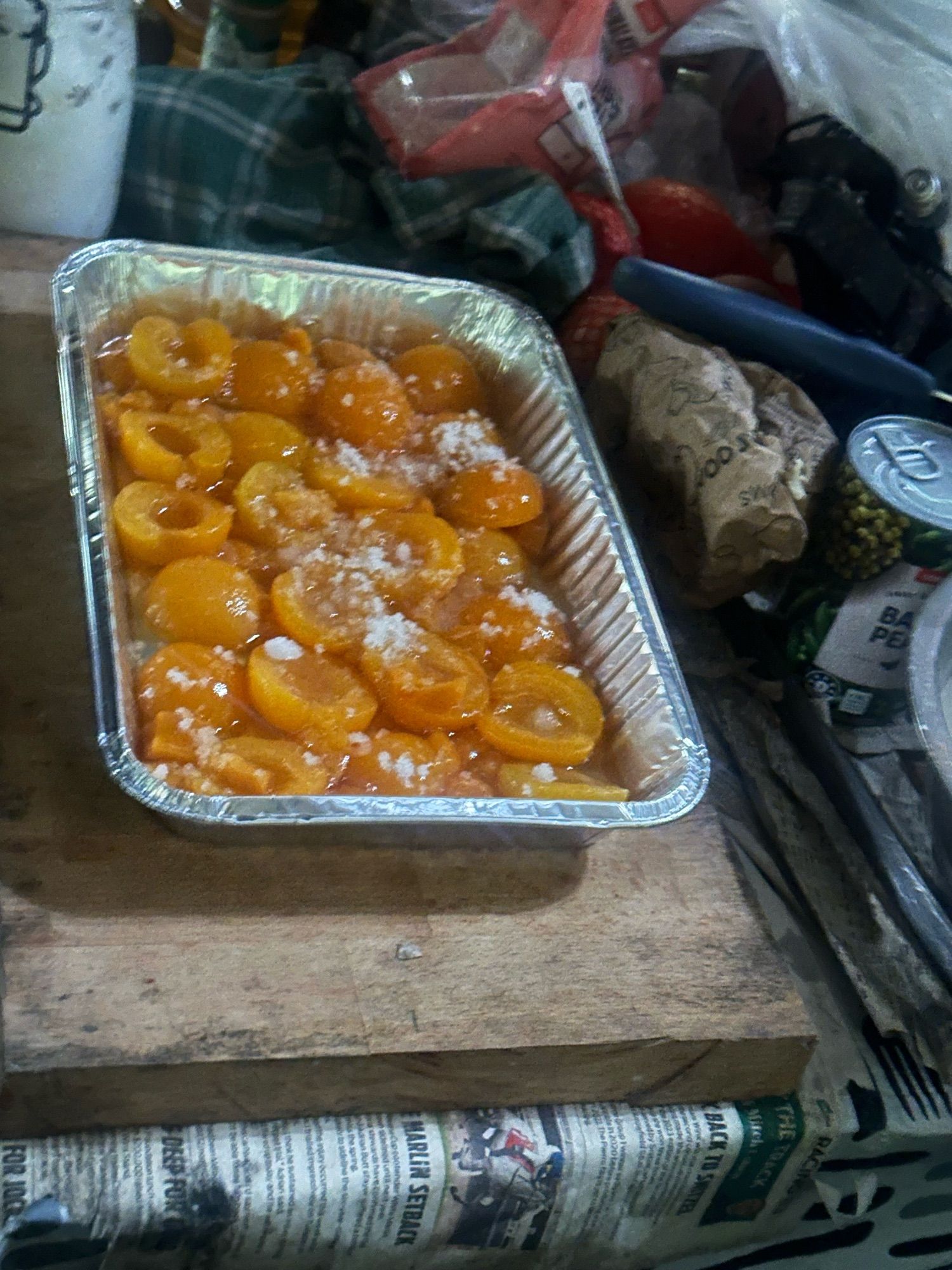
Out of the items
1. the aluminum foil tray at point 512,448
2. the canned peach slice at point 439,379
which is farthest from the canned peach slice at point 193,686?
the canned peach slice at point 439,379

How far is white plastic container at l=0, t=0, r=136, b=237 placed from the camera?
2.96 ft

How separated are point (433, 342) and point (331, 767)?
0.49 meters

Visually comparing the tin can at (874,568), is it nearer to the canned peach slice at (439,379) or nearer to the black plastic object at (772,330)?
the black plastic object at (772,330)

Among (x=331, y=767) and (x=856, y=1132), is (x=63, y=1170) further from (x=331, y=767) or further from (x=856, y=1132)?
(x=856, y=1132)

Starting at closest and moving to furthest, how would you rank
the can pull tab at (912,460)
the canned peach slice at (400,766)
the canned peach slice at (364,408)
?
the canned peach slice at (400,766) < the can pull tab at (912,460) < the canned peach slice at (364,408)

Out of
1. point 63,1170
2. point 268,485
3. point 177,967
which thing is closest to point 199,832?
point 177,967

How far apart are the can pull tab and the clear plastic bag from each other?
28 cm

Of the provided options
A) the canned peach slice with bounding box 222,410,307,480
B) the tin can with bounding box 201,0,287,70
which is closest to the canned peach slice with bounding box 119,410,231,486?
the canned peach slice with bounding box 222,410,307,480

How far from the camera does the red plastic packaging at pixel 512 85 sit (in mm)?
1045

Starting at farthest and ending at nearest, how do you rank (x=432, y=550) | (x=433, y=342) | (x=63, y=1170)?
(x=433, y=342)
(x=432, y=550)
(x=63, y=1170)

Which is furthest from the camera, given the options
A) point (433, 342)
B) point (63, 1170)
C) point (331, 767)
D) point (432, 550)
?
point (433, 342)

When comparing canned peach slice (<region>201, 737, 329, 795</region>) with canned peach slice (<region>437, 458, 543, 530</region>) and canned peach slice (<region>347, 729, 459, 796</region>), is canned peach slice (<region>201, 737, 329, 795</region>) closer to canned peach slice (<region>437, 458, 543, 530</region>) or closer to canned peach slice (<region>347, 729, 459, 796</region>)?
canned peach slice (<region>347, 729, 459, 796</region>)

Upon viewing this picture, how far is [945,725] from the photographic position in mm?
728

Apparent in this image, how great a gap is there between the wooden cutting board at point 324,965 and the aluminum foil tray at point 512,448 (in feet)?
0.12
